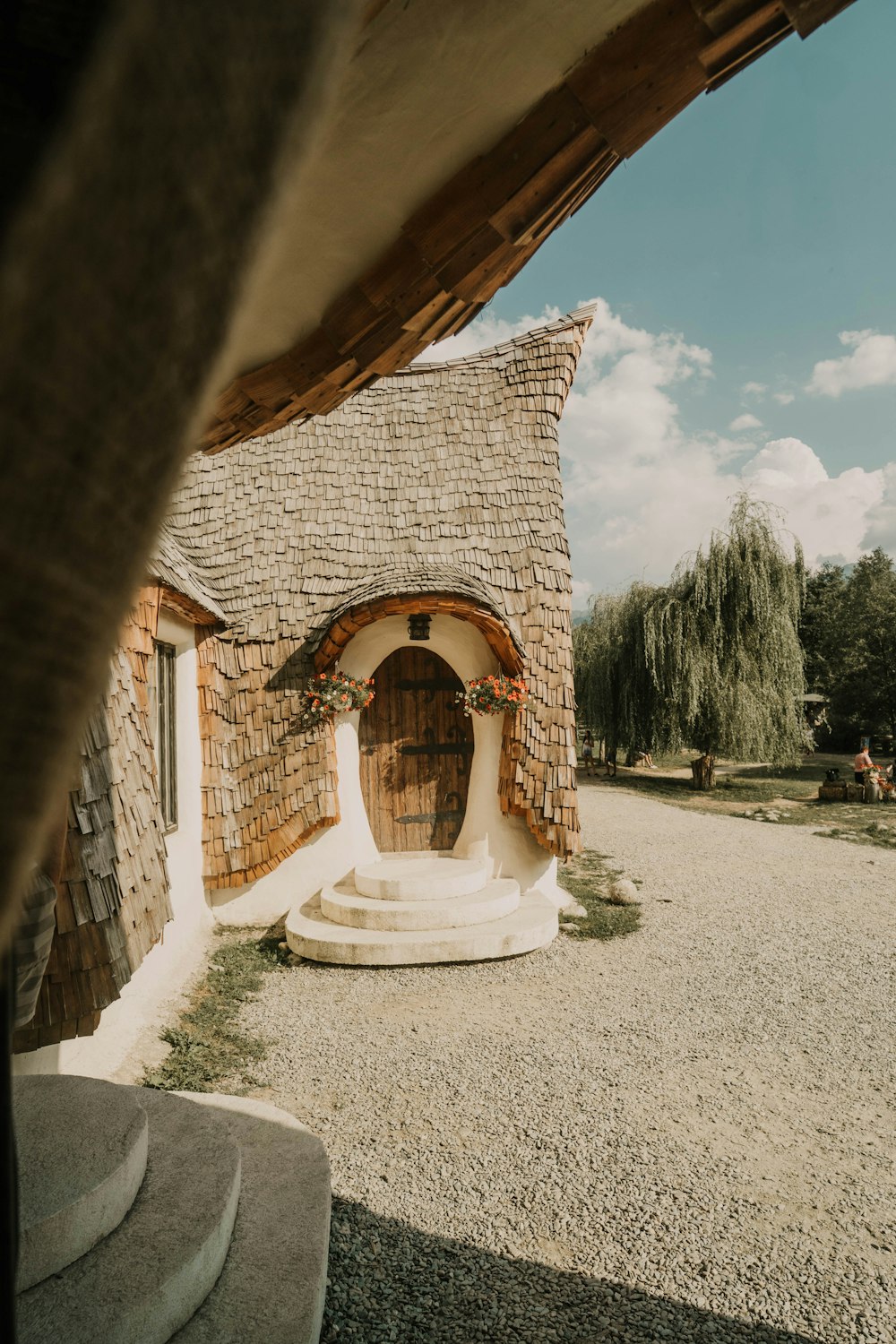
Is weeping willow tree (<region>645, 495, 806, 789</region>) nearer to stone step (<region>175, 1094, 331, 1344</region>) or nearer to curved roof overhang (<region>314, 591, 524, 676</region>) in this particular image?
curved roof overhang (<region>314, 591, 524, 676</region>)

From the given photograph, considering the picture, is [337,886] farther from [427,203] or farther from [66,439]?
[66,439]

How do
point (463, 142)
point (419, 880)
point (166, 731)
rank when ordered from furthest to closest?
point (419, 880) → point (166, 731) → point (463, 142)

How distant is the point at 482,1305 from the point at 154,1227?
1290 mm

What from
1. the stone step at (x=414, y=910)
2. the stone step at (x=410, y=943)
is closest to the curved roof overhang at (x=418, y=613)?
the stone step at (x=414, y=910)

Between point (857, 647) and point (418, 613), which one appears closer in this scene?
point (418, 613)

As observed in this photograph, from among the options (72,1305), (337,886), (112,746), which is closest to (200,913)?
(337,886)

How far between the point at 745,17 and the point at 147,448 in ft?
3.45

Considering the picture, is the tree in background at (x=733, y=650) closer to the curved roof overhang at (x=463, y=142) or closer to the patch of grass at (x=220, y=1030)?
the patch of grass at (x=220, y=1030)

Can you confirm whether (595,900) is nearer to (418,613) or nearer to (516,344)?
(418,613)

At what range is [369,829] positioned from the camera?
777 cm

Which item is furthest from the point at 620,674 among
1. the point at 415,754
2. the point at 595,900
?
the point at 415,754

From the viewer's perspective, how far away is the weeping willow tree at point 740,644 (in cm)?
1572

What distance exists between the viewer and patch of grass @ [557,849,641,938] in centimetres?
727

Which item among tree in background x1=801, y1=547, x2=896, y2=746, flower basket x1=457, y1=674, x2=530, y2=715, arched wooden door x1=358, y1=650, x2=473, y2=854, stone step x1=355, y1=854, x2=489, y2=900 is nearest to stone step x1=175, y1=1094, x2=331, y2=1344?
stone step x1=355, y1=854, x2=489, y2=900
